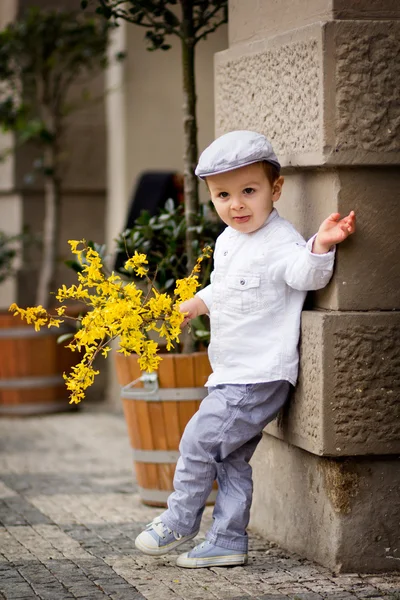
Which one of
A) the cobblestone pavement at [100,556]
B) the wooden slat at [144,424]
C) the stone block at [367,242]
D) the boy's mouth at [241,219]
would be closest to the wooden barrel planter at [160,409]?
the wooden slat at [144,424]

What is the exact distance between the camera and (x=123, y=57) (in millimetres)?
7262

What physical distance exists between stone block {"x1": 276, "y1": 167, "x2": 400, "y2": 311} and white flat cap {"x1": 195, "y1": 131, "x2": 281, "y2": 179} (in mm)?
219

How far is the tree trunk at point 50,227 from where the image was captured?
754cm

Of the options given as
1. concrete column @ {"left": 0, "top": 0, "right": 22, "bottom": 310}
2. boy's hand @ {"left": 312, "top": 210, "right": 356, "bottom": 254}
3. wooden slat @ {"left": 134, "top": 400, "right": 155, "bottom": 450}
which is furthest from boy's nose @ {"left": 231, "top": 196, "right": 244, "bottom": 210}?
concrete column @ {"left": 0, "top": 0, "right": 22, "bottom": 310}

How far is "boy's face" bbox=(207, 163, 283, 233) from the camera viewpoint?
3543mm

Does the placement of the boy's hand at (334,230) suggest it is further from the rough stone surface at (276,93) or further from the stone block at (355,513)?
the stone block at (355,513)

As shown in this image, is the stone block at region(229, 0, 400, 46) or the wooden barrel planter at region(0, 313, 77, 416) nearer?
the stone block at region(229, 0, 400, 46)

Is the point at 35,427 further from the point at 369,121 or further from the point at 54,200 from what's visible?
the point at 369,121

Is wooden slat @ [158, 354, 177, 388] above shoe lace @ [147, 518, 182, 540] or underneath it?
above

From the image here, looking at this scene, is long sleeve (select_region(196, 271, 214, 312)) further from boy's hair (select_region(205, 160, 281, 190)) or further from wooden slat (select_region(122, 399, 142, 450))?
wooden slat (select_region(122, 399, 142, 450))

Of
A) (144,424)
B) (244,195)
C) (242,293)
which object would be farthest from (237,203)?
(144,424)

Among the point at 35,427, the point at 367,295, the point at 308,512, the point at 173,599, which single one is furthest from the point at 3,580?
the point at 35,427

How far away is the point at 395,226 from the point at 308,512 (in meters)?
1.04

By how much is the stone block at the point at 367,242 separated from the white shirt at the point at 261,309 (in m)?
0.16
